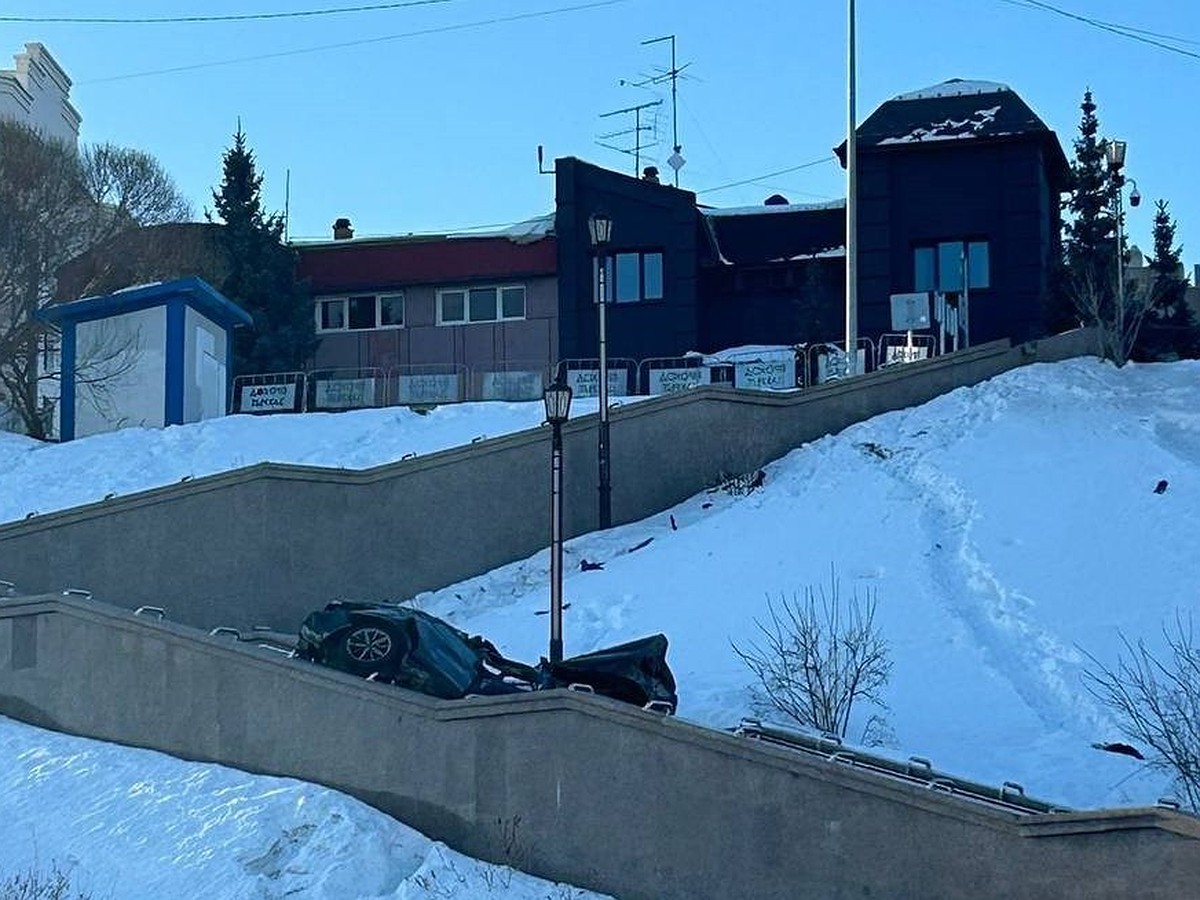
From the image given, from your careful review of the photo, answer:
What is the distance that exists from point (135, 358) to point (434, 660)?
17.5 m

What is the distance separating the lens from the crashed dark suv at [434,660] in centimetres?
1439

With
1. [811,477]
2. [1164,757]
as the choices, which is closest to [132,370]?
[811,477]

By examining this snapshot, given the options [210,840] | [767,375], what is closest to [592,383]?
[767,375]

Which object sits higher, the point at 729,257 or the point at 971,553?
the point at 729,257

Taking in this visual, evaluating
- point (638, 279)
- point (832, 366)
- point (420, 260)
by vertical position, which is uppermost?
point (420, 260)

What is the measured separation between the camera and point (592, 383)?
32.8m

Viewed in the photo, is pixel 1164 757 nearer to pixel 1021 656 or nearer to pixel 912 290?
pixel 1021 656

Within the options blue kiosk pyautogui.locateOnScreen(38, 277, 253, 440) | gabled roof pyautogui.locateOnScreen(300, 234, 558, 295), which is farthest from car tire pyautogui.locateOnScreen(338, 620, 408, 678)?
gabled roof pyautogui.locateOnScreen(300, 234, 558, 295)

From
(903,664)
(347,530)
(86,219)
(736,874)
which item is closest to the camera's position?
(736,874)

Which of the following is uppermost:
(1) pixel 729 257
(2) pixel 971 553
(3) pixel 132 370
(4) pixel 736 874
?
(1) pixel 729 257

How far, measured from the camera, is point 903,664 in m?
16.5

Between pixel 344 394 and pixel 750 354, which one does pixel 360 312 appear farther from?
pixel 750 354

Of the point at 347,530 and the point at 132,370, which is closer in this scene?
the point at 347,530

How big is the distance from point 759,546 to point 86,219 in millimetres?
21870
